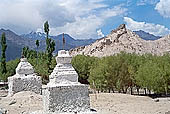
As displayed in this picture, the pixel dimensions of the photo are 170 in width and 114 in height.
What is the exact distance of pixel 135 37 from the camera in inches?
4560

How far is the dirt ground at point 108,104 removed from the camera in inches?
879

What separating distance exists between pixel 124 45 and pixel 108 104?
276 feet

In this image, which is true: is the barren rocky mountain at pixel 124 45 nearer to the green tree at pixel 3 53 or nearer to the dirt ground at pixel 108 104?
the green tree at pixel 3 53

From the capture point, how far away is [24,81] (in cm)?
3188

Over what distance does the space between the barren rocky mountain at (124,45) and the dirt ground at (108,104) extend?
7580 centimetres

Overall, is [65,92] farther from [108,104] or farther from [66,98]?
[108,104]

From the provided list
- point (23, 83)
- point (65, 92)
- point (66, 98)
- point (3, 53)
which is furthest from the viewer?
point (3, 53)

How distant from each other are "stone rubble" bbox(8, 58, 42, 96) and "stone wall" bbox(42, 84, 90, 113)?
1297 centimetres

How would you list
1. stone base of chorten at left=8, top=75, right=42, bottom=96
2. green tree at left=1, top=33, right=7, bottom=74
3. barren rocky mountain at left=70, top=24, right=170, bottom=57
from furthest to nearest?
1. barren rocky mountain at left=70, top=24, right=170, bottom=57
2. green tree at left=1, top=33, right=7, bottom=74
3. stone base of chorten at left=8, top=75, right=42, bottom=96

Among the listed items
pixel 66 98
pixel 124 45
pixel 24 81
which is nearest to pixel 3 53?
pixel 24 81

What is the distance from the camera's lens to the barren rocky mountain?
106 m

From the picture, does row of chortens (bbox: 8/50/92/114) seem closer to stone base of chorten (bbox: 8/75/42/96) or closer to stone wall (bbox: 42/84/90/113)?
stone wall (bbox: 42/84/90/113)

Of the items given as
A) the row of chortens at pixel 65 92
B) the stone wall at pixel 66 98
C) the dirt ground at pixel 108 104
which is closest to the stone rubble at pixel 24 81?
the dirt ground at pixel 108 104

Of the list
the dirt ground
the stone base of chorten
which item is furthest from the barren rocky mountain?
the dirt ground
